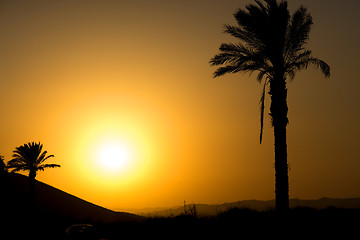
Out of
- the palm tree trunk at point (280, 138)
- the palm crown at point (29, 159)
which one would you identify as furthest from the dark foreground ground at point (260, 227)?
the palm crown at point (29, 159)

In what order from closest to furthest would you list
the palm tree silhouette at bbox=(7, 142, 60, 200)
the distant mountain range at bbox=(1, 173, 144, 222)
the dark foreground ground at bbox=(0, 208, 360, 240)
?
the dark foreground ground at bbox=(0, 208, 360, 240), the palm tree silhouette at bbox=(7, 142, 60, 200), the distant mountain range at bbox=(1, 173, 144, 222)

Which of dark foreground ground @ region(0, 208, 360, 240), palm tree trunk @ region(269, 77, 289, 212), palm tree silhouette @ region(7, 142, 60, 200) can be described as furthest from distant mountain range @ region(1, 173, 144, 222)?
palm tree trunk @ region(269, 77, 289, 212)

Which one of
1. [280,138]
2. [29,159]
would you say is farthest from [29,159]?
[280,138]

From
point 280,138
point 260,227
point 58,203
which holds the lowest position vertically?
point 58,203

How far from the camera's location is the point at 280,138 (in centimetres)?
2230

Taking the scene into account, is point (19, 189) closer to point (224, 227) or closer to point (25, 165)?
point (25, 165)

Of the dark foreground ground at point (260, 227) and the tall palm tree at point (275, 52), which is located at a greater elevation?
the tall palm tree at point (275, 52)

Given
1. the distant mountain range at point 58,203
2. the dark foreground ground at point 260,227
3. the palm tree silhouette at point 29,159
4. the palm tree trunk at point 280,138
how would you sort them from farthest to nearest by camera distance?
the distant mountain range at point 58,203, the palm tree silhouette at point 29,159, the palm tree trunk at point 280,138, the dark foreground ground at point 260,227

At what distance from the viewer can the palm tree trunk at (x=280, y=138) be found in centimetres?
2181

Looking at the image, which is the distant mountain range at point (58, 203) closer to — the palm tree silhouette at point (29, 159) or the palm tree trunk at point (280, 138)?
the palm tree silhouette at point (29, 159)

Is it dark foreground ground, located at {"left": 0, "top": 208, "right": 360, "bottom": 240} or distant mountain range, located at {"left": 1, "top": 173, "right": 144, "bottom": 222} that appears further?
distant mountain range, located at {"left": 1, "top": 173, "right": 144, "bottom": 222}

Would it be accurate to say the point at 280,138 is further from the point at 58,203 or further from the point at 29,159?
the point at 58,203

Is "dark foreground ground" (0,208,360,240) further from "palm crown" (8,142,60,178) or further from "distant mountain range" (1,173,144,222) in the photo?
"distant mountain range" (1,173,144,222)

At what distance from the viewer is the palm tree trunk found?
21.8 metres
